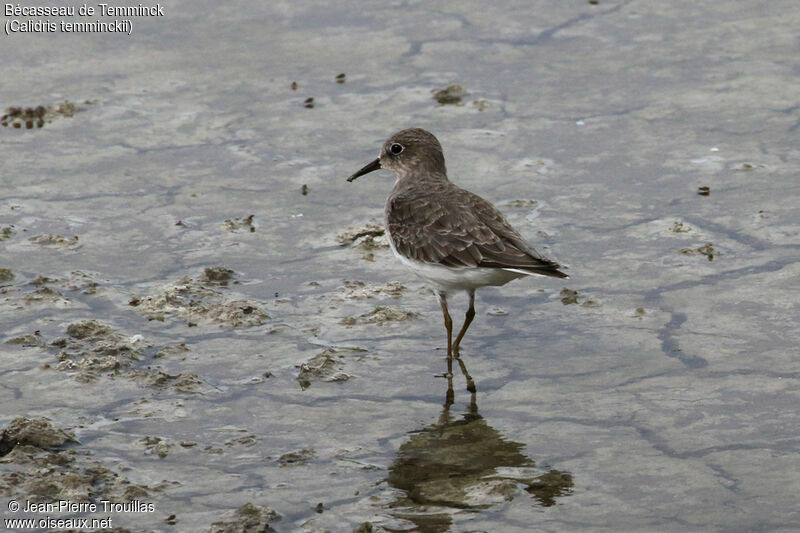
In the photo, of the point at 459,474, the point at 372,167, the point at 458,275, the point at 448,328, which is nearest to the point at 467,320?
the point at 448,328

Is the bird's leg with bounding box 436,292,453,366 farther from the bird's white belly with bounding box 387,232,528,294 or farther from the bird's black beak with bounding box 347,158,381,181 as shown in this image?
the bird's black beak with bounding box 347,158,381,181

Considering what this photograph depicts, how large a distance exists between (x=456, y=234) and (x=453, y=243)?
0.08 metres

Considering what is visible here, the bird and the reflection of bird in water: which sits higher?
the bird

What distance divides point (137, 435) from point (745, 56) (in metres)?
7.27

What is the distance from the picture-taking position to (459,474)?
5852 mm

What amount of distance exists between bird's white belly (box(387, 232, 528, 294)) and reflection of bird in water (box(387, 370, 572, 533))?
884 millimetres

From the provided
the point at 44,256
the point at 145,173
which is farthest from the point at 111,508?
the point at 145,173

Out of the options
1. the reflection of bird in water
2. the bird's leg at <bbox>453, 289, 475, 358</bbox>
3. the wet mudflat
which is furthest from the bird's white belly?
the reflection of bird in water

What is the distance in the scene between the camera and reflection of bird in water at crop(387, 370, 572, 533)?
554cm

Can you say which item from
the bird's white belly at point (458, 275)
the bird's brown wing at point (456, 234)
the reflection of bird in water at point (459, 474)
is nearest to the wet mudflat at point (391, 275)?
the reflection of bird in water at point (459, 474)

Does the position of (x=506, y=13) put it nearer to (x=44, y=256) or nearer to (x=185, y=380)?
(x=44, y=256)

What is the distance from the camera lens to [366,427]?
20.8 ft

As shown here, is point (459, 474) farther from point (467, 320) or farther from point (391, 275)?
point (391, 275)

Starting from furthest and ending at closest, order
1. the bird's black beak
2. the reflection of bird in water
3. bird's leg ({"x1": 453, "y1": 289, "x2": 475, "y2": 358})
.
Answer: the bird's black beak < bird's leg ({"x1": 453, "y1": 289, "x2": 475, "y2": 358}) < the reflection of bird in water
